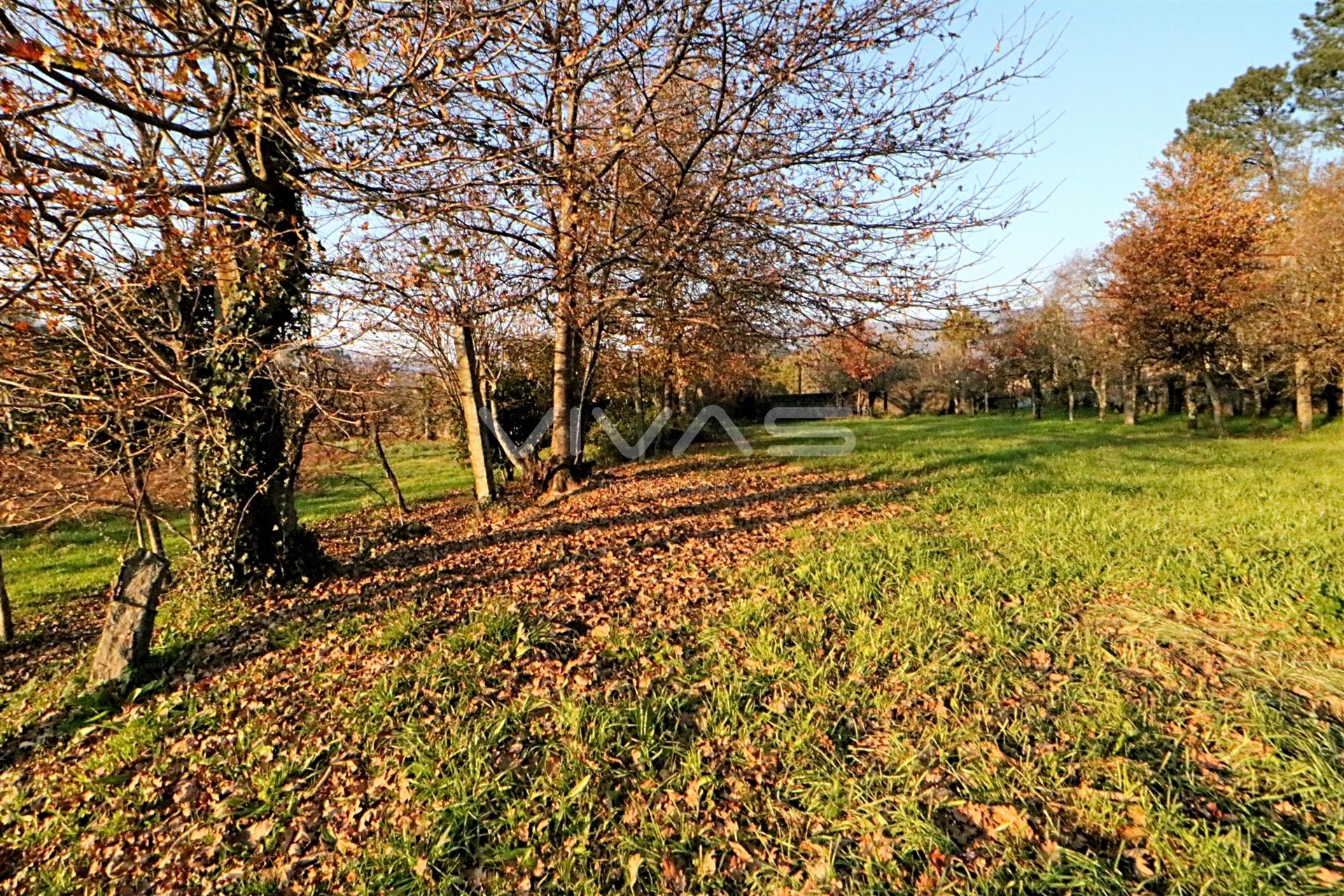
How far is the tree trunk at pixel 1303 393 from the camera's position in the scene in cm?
1667

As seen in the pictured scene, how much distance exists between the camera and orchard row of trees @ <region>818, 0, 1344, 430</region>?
14.8m

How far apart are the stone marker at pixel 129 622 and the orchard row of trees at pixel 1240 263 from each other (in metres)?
7.54

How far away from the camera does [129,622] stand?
3.91 meters

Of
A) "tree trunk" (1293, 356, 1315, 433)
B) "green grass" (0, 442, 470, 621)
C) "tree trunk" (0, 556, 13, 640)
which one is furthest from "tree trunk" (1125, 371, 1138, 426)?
"tree trunk" (0, 556, 13, 640)

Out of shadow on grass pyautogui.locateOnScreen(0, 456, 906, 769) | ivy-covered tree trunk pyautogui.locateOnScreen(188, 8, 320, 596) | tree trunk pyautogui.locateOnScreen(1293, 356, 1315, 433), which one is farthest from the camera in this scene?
tree trunk pyautogui.locateOnScreen(1293, 356, 1315, 433)

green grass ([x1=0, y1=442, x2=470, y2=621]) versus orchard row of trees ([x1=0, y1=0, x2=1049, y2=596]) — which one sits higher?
orchard row of trees ([x1=0, y1=0, x2=1049, y2=596])

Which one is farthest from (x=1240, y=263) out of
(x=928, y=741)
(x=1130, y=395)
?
(x=928, y=741)

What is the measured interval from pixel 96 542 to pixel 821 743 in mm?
14172

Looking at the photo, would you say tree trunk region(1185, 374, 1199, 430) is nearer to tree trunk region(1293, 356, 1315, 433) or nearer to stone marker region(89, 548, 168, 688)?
tree trunk region(1293, 356, 1315, 433)

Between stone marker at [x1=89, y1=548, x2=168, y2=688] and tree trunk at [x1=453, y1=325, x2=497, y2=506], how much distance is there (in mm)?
5066

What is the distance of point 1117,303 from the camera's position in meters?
17.2

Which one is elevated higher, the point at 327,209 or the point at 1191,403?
the point at 327,209

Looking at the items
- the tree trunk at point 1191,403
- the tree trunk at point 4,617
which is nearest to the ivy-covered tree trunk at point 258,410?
the tree trunk at point 4,617

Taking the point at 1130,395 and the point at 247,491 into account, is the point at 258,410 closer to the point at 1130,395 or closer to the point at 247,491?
the point at 247,491
